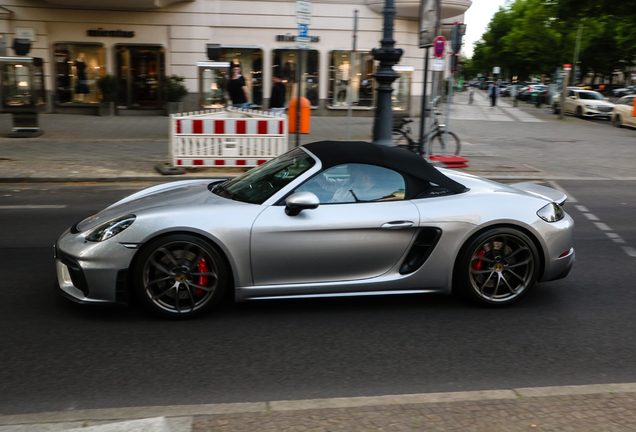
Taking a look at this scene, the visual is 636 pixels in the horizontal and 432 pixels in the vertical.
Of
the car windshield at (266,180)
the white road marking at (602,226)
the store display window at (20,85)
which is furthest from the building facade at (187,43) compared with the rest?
the car windshield at (266,180)

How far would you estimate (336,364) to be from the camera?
155 inches

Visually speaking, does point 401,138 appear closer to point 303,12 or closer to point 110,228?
point 303,12

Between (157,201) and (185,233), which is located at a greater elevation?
(157,201)

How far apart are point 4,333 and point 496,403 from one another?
3.23 meters

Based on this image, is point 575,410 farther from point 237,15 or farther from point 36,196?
point 237,15

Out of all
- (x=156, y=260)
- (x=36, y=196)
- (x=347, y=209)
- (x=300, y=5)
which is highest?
(x=300, y=5)

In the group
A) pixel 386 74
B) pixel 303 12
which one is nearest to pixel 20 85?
pixel 303 12

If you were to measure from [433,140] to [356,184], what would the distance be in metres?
9.65

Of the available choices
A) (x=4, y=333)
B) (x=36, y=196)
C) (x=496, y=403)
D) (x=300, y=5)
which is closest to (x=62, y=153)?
(x=36, y=196)

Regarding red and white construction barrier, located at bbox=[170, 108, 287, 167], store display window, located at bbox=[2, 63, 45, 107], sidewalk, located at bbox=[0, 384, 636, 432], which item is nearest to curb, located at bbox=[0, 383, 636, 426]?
sidewalk, located at bbox=[0, 384, 636, 432]

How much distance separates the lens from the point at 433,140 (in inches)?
551

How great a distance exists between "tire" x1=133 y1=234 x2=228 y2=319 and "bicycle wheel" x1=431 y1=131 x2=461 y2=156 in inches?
398

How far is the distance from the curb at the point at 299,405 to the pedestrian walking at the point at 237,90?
12.4 metres

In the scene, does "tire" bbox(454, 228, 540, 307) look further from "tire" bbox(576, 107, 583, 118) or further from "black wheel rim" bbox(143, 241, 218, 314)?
"tire" bbox(576, 107, 583, 118)
